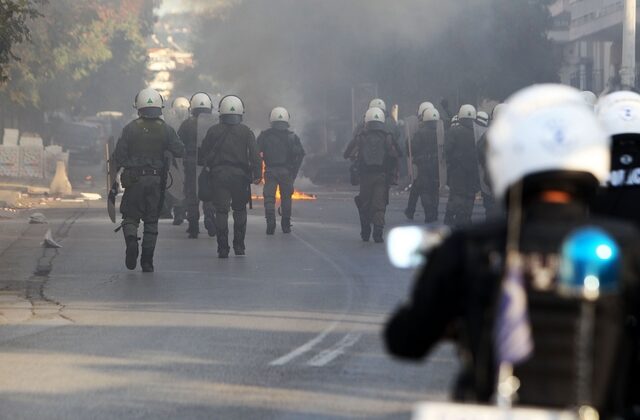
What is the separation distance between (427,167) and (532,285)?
25488 millimetres

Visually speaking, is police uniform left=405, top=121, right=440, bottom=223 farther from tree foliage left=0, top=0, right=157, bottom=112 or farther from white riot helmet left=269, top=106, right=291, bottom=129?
tree foliage left=0, top=0, right=157, bottom=112

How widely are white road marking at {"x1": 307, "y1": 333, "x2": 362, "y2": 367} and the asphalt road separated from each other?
1cm

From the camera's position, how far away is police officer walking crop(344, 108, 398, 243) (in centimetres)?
2317

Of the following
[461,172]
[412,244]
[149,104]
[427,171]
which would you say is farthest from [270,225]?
[412,244]

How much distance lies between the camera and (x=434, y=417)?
3.34 meters

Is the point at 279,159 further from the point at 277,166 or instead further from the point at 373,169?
the point at 373,169

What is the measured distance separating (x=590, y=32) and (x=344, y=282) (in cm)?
4535

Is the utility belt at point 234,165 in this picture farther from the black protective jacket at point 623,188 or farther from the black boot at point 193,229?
the black protective jacket at point 623,188

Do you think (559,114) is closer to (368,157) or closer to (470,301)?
(470,301)

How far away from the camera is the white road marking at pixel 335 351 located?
35.2ft

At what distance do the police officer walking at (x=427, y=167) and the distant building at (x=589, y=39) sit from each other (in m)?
27.1

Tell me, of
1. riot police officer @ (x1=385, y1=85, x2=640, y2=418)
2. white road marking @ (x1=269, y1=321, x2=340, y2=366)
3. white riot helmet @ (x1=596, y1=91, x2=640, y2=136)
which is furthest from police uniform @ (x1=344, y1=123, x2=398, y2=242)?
riot police officer @ (x1=385, y1=85, x2=640, y2=418)

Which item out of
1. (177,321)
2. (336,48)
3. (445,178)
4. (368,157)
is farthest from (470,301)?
(336,48)

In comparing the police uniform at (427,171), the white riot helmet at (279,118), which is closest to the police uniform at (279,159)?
the white riot helmet at (279,118)
